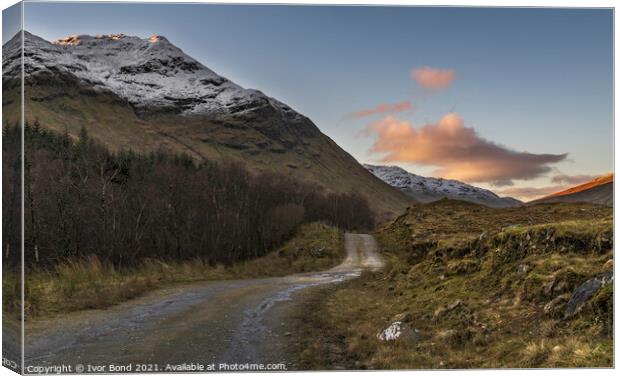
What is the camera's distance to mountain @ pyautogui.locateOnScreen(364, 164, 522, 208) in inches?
491

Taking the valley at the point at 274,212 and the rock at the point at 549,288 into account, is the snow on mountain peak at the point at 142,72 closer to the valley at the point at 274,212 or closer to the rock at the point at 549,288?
the valley at the point at 274,212

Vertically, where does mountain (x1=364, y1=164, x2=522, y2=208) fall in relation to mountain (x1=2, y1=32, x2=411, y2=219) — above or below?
below

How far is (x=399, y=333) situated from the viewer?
34.4ft

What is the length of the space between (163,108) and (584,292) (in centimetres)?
1184

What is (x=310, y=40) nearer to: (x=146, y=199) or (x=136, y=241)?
(x=146, y=199)

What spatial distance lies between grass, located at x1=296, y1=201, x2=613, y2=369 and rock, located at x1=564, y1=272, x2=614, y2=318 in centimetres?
11

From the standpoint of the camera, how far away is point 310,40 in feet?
39.4

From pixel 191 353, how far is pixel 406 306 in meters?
5.25

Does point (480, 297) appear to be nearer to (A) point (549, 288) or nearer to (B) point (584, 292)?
(A) point (549, 288)

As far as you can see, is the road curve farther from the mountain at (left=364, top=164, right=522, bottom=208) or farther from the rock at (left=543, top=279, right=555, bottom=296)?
the rock at (left=543, top=279, right=555, bottom=296)

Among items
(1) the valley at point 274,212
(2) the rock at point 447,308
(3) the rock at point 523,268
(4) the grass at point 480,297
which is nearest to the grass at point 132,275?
(1) the valley at point 274,212

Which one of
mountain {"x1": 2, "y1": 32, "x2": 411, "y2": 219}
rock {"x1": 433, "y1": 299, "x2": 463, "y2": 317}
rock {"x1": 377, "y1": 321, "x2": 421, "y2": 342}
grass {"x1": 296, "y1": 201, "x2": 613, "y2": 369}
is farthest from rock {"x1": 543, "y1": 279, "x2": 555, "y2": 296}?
mountain {"x1": 2, "y1": 32, "x2": 411, "y2": 219}

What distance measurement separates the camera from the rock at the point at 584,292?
360 inches

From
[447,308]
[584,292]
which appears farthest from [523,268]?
[447,308]
